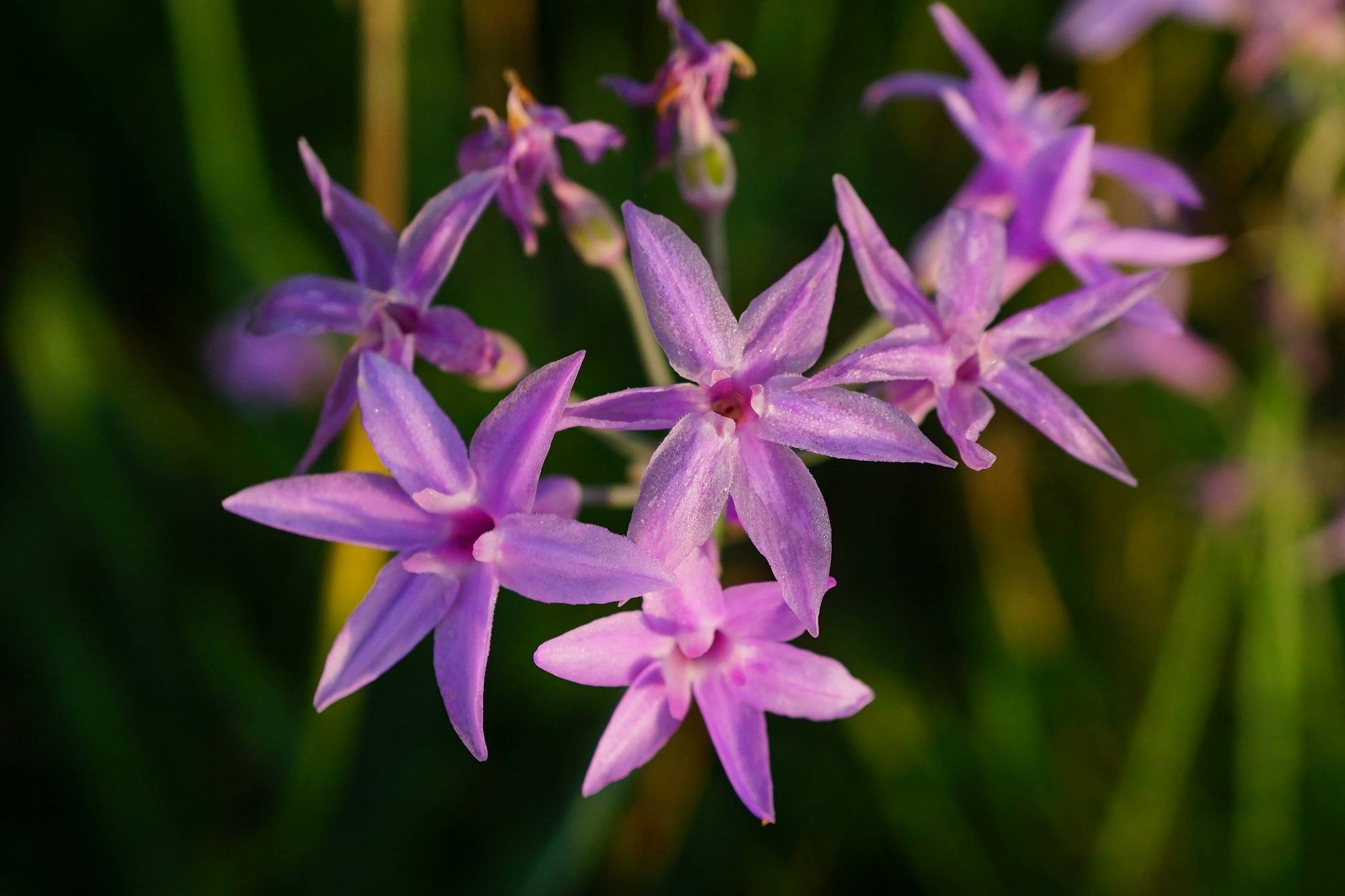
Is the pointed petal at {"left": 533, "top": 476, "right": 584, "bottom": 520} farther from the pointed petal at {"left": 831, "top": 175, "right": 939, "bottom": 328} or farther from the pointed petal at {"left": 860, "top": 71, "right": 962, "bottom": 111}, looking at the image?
the pointed petal at {"left": 860, "top": 71, "right": 962, "bottom": 111}

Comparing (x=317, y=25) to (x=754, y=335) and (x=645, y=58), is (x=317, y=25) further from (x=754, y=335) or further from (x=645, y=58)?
(x=754, y=335)

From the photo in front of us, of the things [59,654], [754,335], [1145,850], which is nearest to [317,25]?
[59,654]

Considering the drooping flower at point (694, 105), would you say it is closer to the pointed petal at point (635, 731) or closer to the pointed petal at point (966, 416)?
the pointed petal at point (966, 416)

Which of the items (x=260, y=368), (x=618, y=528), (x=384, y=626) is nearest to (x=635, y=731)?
(x=384, y=626)

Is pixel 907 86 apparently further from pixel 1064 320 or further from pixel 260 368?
pixel 260 368

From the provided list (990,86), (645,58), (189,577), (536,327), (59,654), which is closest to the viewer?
(990,86)

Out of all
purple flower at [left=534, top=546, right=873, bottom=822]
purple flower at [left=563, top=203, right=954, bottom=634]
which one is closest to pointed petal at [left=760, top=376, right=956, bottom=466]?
purple flower at [left=563, top=203, right=954, bottom=634]

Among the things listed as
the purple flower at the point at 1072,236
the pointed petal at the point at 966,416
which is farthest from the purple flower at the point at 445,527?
the purple flower at the point at 1072,236
